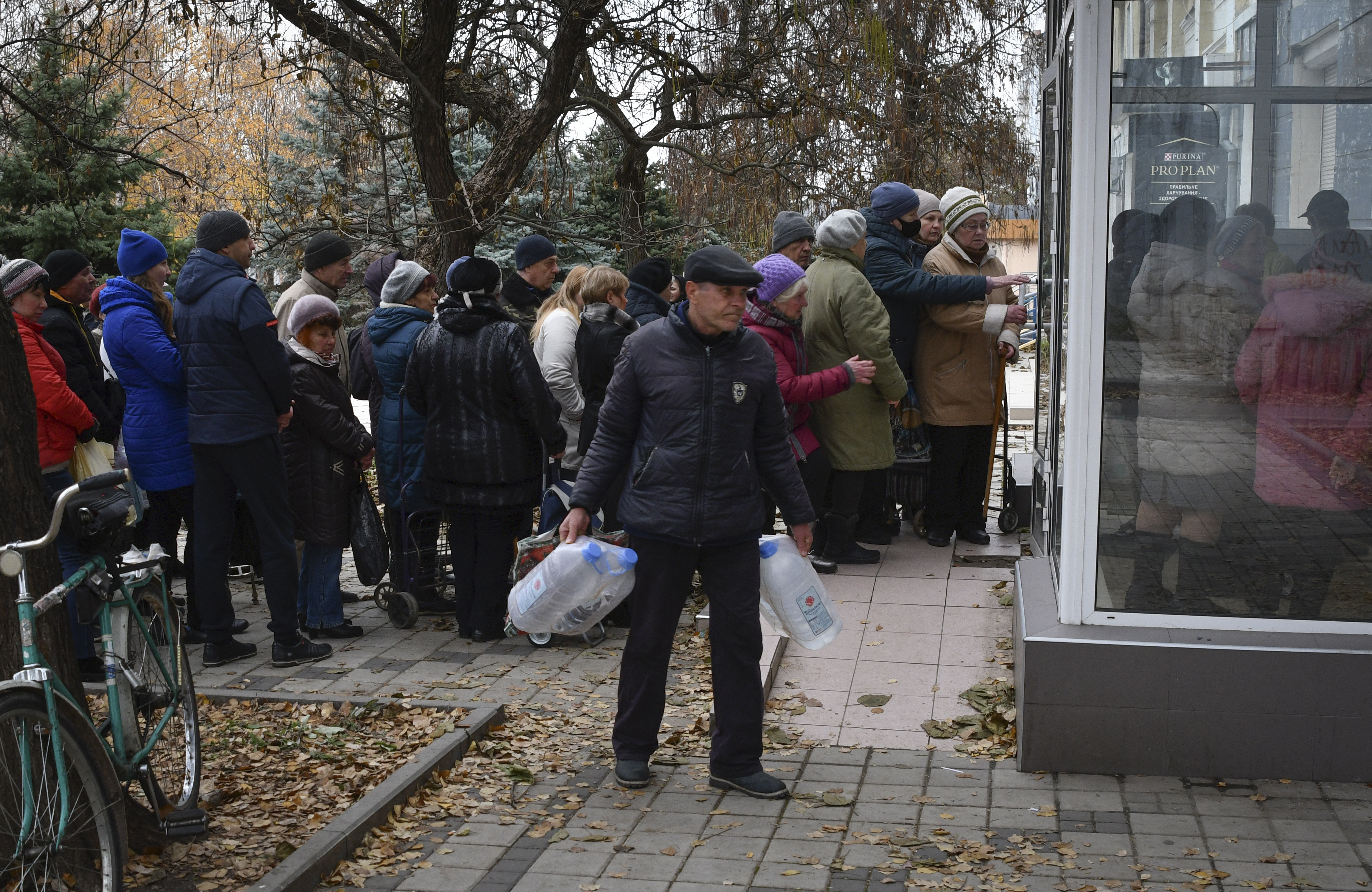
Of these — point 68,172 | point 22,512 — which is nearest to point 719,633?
point 22,512

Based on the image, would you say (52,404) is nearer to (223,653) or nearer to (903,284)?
(223,653)

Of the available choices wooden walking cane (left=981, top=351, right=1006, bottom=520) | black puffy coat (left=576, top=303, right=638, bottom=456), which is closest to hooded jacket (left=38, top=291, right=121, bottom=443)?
black puffy coat (left=576, top=303, right=638, bottom=456)

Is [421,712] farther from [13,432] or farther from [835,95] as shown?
[835,95]

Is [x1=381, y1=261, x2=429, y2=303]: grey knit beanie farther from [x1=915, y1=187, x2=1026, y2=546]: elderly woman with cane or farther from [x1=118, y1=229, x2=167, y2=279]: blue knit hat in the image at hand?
[x1=915, y1=187, x2=1026, y2=546]: elderly woman with cane

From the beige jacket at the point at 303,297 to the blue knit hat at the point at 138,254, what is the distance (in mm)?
780

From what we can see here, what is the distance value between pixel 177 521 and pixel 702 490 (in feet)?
12.0

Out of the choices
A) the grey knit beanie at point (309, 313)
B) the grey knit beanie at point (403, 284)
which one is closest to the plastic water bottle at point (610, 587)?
the grey knit beanie at point (309, 313)

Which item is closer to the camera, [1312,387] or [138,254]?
Answer: [1312,387]

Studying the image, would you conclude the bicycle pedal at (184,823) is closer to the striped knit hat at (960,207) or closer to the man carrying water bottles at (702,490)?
the man carrying water bottles at (702,490)

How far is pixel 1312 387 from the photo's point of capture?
4715mm

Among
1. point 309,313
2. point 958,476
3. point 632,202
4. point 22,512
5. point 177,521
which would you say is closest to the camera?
point 22,512

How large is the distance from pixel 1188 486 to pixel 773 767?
6.01 ft

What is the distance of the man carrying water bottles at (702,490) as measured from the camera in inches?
180

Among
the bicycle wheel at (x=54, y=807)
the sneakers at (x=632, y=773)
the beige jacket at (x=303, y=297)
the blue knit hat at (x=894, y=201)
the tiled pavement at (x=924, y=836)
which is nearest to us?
the bicycle wheel at (x=54, y=807)
